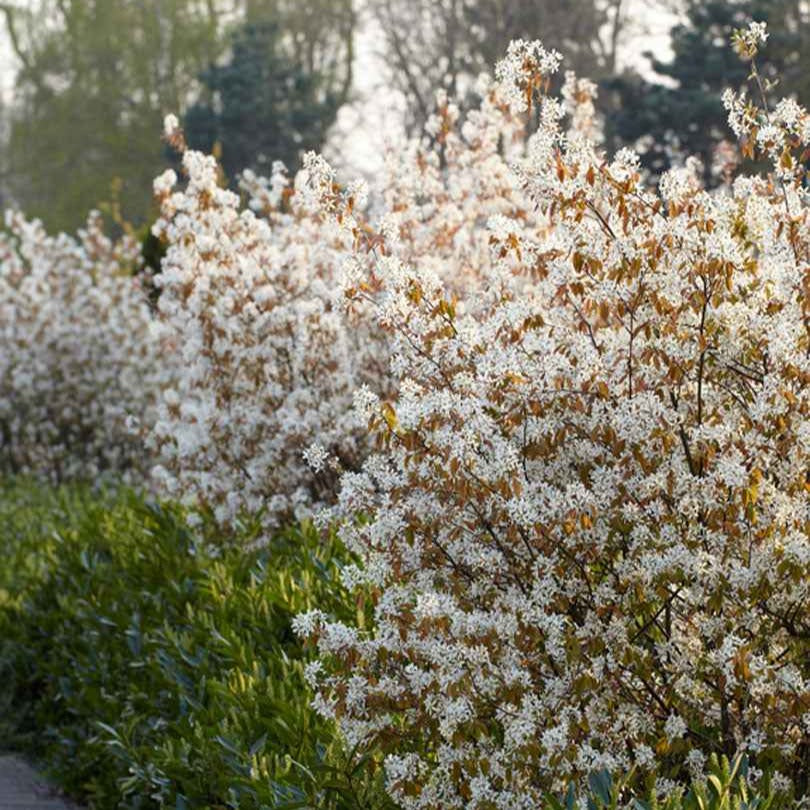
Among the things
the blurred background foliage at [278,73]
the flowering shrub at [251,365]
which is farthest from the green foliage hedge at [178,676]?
the blurred background foliage at [278,73]

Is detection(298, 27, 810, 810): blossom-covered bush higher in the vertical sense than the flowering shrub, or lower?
lower

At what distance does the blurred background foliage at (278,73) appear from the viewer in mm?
25719

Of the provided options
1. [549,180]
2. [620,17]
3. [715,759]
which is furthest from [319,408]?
[620,17]

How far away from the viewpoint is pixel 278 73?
33.8 meters

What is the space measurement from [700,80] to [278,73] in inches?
451

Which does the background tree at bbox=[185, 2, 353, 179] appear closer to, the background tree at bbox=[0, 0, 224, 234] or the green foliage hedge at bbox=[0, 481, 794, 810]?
the background tree at bbox=[0, 0, 224, 234]

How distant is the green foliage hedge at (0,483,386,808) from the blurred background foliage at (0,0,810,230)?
38.1ft

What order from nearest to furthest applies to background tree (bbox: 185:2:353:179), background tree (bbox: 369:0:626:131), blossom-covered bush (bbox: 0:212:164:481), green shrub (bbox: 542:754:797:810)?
green shrub (bbox: 542:754:797:810), blossom-covered bush (bbox: 0:212:164:481), background tree (bbox: 369:0:626:131), background tree (bbox: 185:2:353:179)

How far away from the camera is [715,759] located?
362cm

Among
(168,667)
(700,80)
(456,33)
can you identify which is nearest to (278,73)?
(456,33)

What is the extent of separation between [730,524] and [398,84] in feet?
77.6

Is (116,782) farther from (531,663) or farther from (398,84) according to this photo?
(398,84)

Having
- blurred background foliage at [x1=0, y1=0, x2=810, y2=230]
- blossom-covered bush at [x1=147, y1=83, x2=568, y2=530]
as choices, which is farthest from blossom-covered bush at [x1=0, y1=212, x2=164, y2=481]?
blurred background foliage at [x1=0, y1=0, x2=810, y2=230]

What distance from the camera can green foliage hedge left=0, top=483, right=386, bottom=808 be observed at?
457 cm
